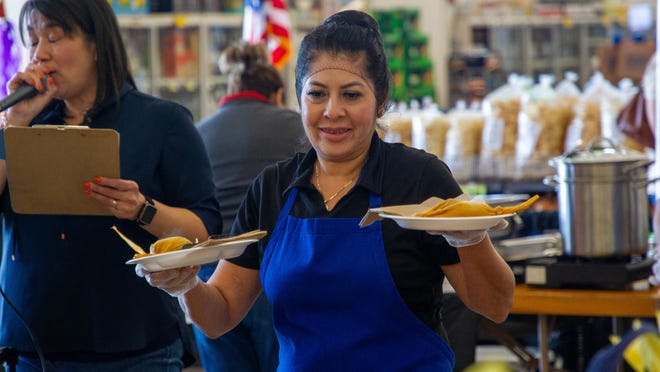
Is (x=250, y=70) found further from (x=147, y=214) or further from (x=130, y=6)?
(x=130, y=6)

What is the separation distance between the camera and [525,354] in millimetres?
4156

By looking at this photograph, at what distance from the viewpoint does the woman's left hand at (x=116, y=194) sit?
2.24 metres

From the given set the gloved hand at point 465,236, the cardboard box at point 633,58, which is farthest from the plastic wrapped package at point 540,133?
the gloved hand at point 465,236

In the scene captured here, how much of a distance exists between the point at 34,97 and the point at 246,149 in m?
1.45

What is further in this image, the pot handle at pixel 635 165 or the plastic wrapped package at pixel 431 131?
the plastic wrapped package at pixel 431 131

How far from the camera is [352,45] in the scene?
2051mm

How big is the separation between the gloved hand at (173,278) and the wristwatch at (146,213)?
14.5 inches

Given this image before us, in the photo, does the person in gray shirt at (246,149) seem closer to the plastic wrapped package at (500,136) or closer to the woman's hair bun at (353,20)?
the woman's hair bun at (353,20)

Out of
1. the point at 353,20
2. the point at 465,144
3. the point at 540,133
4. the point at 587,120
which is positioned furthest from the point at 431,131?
the point at 353,20

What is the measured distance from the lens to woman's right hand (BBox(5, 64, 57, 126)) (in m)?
2.37

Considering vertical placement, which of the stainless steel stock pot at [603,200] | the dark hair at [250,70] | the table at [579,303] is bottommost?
the table at [579,303]

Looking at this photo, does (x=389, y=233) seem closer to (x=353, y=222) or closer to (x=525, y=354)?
(x=353, y=222)

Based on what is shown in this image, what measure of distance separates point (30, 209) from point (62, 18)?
18.6 inches

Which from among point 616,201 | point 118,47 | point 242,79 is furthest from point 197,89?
point 118,47
